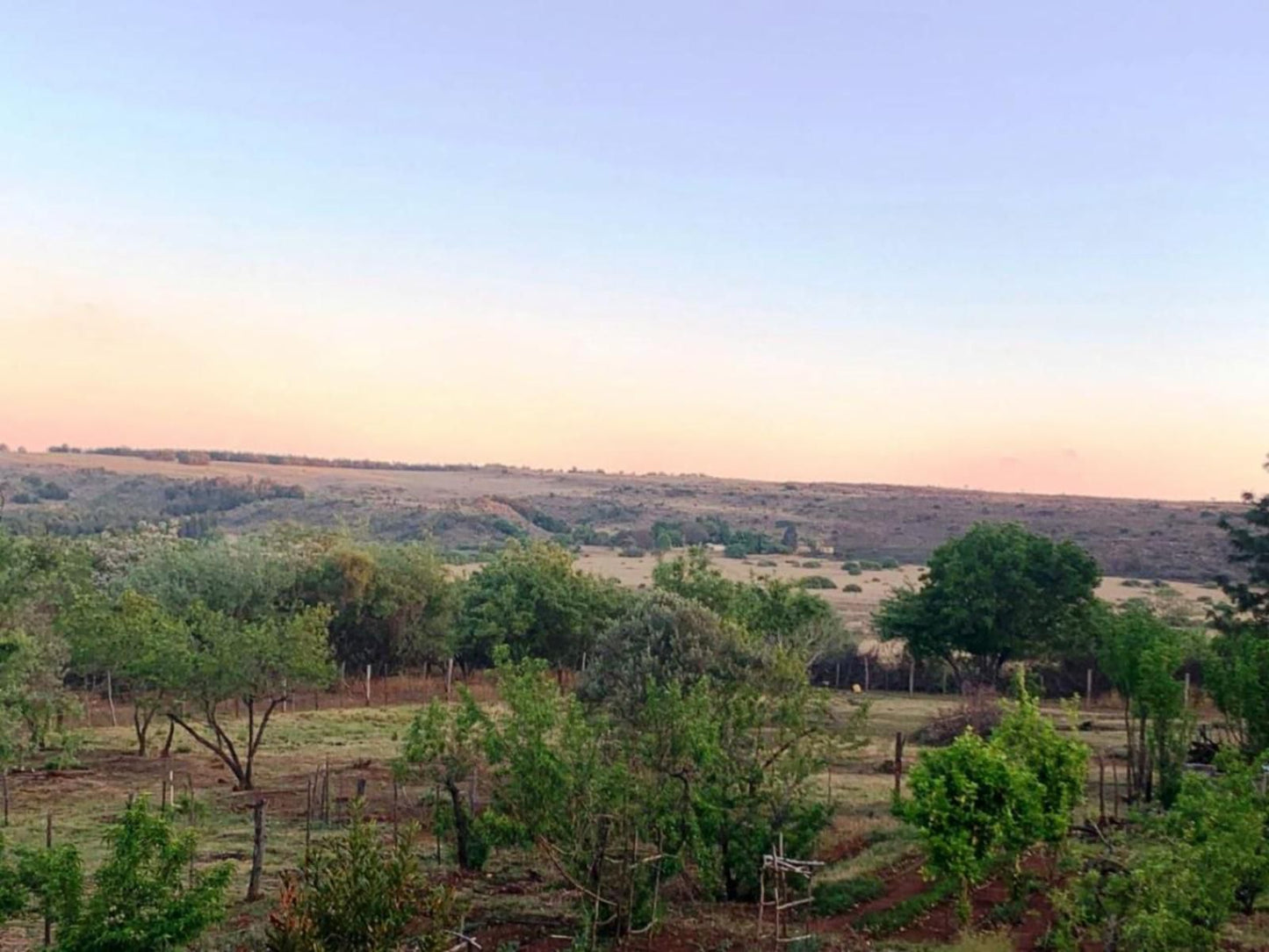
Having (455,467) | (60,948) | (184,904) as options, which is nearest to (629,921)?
(184,904)

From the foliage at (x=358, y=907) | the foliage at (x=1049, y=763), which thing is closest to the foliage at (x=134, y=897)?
the foliage at (x=358, y=907)

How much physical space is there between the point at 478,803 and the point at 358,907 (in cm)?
985

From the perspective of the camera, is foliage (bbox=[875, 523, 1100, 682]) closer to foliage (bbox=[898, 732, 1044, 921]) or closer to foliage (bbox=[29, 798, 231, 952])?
foliage (bbox=[898, 732, 1044, 921])

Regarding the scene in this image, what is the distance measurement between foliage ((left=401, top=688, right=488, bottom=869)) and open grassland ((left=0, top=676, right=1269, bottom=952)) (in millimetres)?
392

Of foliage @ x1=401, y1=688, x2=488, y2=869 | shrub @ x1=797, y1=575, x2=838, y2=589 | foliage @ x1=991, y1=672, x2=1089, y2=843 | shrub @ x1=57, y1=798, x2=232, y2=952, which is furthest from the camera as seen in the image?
shrub @ x1=797, y1=575, x2=838, y2=589

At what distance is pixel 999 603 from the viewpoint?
1340 inches

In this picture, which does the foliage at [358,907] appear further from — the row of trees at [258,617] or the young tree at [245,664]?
the young tree at [245,664]

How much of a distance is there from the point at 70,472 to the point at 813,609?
95.6m

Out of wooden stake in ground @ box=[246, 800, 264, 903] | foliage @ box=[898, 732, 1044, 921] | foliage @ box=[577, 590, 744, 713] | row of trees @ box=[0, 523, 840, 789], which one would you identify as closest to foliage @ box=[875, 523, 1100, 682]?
row of trees @ box=[0, 523, 840, 789]

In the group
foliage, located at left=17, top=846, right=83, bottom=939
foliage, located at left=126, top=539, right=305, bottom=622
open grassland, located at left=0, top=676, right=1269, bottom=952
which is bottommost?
open grassland, located at left=0, top=676, right=1269, bottom=952

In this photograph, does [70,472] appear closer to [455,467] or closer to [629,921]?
[455,467]

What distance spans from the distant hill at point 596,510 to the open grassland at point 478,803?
153 feet

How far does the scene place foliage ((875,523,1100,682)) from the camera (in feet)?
112

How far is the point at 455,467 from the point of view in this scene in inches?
5591
